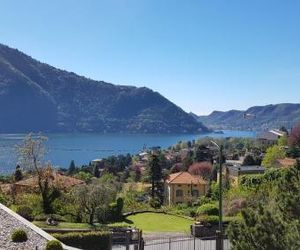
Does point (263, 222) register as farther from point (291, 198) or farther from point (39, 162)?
point (39, 162)

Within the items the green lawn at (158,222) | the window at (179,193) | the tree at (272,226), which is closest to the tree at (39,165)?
the green lawn at (158,222)

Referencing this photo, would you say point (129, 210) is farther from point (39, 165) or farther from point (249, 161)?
point (249, 161)

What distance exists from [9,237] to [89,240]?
3008 millimetres

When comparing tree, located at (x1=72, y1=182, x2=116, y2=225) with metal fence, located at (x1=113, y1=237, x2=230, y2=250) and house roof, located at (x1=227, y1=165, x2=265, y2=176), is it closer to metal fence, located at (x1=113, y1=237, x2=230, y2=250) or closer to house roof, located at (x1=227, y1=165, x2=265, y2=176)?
metal fence, located at (x1=113, y1=237, x2=230, y2=250)

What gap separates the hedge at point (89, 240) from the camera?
53.1 feet

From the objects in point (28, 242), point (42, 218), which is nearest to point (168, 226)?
point (42, 218)

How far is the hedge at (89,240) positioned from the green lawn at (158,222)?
8.07 m

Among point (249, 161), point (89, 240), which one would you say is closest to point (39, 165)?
point (89, 240)

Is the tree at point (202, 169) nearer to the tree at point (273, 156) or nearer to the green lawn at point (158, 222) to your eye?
the tree at point (273, 156)

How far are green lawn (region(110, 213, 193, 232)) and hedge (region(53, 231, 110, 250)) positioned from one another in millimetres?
8069

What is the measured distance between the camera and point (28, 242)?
45.4ft

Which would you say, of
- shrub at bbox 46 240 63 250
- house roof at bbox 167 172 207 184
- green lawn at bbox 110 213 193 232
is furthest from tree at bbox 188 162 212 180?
shrub at bbox 46 240 63 250

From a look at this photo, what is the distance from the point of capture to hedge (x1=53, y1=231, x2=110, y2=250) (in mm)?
16172

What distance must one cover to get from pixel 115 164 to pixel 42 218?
86395 mm
